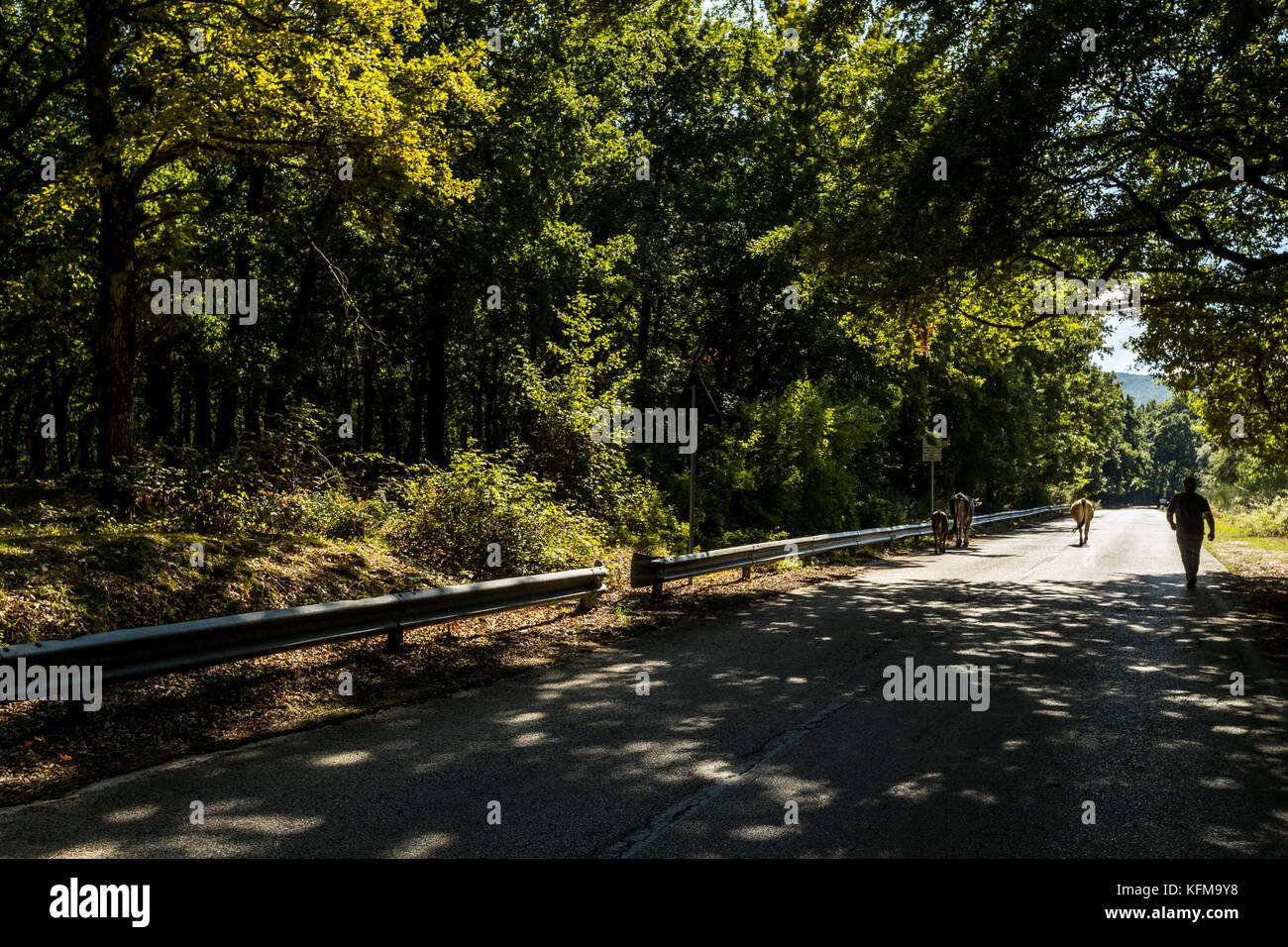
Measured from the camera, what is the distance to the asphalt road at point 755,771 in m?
4.19

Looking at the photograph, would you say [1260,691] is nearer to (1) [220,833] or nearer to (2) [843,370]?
(1) [220,833]

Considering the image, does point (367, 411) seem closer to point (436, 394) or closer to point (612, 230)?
point (436, 394)

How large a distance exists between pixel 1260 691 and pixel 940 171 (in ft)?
27.3

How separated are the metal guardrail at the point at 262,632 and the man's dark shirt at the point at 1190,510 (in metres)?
12.2

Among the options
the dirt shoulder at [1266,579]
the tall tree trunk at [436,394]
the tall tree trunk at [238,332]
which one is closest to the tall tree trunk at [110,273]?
the tall tree trunk at [238,332]

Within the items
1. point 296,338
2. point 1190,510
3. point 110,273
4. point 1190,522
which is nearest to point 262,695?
point 110,273

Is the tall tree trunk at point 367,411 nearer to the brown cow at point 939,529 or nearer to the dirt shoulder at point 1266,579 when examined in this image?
the brown cow at point 939,529

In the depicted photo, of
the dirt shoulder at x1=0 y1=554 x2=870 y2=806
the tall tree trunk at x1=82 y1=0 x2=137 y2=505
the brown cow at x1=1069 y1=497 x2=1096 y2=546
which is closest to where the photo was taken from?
the dirt shoulder at x1=0 y1=554 x2=870 y2=806

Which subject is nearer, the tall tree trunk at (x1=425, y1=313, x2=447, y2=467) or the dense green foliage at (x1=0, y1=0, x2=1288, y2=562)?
the dense green foliage at (x1=0, y1=0, x2=1288, y2=562)

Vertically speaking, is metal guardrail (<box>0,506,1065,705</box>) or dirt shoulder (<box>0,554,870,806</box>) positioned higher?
metal guardrail (<box>0,506,1065,705</box>)

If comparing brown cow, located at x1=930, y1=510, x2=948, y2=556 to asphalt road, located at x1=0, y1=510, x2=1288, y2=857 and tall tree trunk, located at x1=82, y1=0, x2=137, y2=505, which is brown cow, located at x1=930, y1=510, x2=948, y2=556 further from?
tall tree trunk, located at x1=82, y1=0, x2=137, y2=505

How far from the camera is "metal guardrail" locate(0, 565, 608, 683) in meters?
5.67

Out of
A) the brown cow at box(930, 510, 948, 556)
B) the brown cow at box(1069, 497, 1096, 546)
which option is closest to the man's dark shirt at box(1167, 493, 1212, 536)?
the brown cow at box(930, 510, 948, 556)
